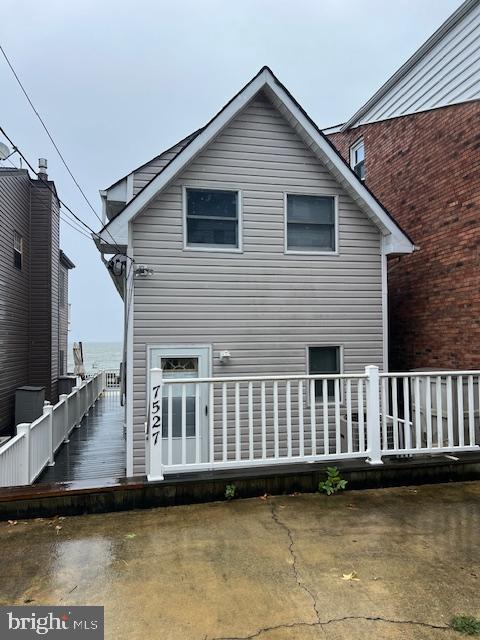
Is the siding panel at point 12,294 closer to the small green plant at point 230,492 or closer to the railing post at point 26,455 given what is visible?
the railing post at point 26,455

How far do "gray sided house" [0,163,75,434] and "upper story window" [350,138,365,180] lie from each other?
7.79m

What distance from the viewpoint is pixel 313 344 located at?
24.1 feet

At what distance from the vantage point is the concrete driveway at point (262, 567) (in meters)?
2.26

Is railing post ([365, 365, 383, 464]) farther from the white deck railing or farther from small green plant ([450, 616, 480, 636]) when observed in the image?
the white deck railing

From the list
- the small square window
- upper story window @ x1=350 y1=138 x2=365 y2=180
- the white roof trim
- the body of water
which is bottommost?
the body of water

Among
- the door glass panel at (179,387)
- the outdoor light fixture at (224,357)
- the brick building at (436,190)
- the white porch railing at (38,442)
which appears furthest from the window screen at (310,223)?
the white porch railing at (38,442)

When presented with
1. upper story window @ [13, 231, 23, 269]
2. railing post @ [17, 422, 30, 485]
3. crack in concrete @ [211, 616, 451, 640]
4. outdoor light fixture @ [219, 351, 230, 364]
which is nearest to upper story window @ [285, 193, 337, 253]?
outdoor light fixture @ [219, 351, 230, 364]

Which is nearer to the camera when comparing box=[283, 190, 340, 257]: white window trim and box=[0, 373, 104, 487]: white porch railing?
box=[0, 373, 104, 487]: white porch railing

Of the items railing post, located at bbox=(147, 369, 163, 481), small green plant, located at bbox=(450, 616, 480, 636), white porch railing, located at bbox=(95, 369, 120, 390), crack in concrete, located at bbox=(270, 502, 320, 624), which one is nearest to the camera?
small green plant, located at bbox=(450, 616, 480, 636)

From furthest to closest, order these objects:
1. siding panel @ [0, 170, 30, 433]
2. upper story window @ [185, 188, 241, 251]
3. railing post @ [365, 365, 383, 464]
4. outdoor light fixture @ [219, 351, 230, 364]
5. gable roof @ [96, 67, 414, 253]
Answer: siding panel @ [0, 170, 30, 433] → upper story window @ [185, 188, 241, 251] → outdoor light fixture @ [219, 351, 230, 364] → gable roof @ [96, 67, 414, 253] → railing post @ [365, 365, 383, 464]

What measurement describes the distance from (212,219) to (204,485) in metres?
4.58

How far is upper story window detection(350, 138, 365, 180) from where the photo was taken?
34.4 feet

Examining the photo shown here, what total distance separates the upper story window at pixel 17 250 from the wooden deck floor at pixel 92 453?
4769mm

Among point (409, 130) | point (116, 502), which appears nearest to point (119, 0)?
point (409, 130)
